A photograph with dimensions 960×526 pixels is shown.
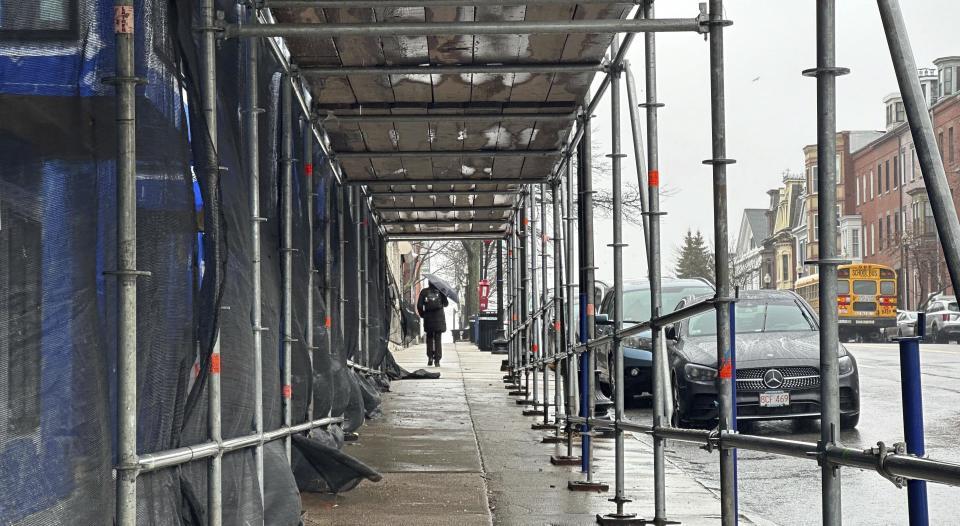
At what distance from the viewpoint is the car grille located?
13031 mm

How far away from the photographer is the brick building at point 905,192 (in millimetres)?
53125

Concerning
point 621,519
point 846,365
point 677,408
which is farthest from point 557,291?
point 621,519

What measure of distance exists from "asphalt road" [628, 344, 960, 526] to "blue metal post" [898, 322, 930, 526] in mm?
4887

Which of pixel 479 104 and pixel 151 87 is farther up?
pixel 479 104

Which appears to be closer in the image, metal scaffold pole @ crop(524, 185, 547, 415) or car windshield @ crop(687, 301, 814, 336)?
car windshield @ crop(687, 301, 814, 336)

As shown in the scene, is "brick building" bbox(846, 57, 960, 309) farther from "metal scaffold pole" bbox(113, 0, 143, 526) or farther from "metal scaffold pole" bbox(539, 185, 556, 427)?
"metal scaffold pole" bbox(113, 0, 143, 526)

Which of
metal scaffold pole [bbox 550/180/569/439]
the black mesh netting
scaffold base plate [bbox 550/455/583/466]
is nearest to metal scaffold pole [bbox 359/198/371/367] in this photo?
metal scaffold pole [bbox 550/180/569/439]

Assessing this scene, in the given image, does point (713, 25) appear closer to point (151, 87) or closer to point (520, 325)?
point (151, 87)

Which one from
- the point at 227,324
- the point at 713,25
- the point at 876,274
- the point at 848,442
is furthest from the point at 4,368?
the point at 876,274

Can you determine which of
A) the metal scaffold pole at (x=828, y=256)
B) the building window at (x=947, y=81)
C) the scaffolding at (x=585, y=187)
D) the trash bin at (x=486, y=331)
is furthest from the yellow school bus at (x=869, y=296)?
the metal scaffold pole at (x=828, y=256)

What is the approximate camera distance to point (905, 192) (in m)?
60.4

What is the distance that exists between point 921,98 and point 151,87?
99.5 inches

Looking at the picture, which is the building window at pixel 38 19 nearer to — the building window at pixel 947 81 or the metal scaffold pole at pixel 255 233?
the metal scaffold pole at pixel 255 233

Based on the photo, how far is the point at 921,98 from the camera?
346 cm
